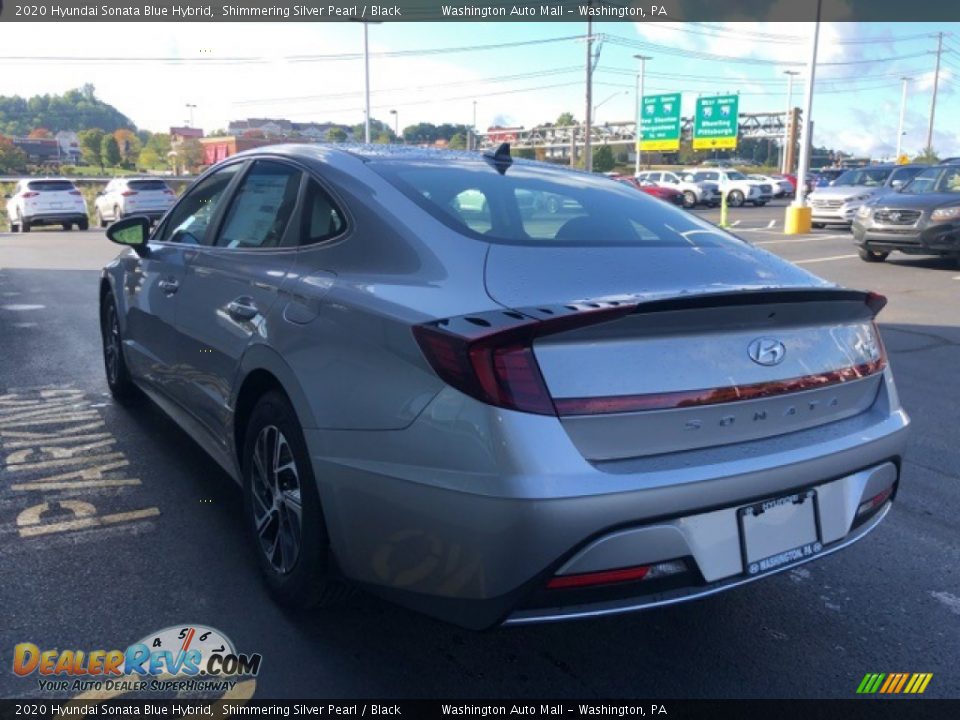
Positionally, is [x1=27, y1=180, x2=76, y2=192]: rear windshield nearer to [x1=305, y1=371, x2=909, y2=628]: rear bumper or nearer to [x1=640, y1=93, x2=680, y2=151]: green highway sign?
[x1=305, y1=371, x2=909, y2=628]: rear bumper

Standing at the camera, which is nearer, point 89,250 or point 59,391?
point 59,391

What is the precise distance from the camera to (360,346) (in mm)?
2432

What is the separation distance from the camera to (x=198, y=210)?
13.8ft

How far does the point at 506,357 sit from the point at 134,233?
319 cm

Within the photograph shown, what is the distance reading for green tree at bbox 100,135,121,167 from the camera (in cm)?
6438

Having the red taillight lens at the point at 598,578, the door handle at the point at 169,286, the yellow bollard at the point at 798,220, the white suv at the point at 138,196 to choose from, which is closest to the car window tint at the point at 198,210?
the door handle at the point at 169,286

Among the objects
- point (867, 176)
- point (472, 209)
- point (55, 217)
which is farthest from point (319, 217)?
point (55, 217)

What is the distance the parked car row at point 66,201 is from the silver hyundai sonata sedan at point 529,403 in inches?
946

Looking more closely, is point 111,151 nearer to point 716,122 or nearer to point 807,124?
point 716,122

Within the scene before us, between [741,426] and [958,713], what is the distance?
109 cm

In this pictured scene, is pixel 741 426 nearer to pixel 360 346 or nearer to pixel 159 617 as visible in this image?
pixel 360 346

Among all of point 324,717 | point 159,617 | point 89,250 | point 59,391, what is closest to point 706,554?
point 324,717

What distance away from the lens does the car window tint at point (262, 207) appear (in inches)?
129

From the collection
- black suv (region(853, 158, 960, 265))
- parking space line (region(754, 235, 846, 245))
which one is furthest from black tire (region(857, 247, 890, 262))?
parking space line (region(754, 235, 846, 245))
